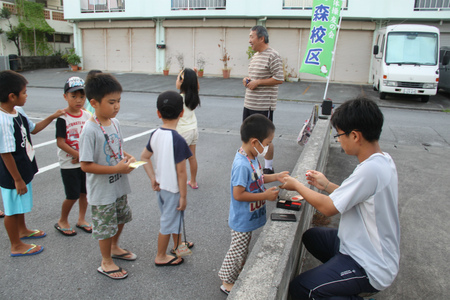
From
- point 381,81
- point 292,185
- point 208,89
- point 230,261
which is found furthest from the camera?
point 208,89

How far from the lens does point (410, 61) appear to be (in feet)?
44.1

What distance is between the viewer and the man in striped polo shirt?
509cm

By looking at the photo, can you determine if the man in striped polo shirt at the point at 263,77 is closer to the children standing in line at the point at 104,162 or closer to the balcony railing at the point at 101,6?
the children standing in line at the point at 104,162

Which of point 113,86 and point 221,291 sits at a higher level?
point 113,86

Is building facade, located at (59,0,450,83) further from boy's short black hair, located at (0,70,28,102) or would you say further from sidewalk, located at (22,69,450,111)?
boy's short black hair, located at (0,70,28,102)

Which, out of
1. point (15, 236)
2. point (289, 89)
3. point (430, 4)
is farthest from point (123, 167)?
point (430, 4)

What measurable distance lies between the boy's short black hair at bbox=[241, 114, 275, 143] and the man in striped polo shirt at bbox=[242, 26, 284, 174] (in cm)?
236

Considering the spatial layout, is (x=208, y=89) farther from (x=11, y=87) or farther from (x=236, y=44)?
(x=11, y=87)

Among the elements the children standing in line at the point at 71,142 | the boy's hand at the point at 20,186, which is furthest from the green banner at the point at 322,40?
the boy's hand at the point at 20,186

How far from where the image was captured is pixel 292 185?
2475mm

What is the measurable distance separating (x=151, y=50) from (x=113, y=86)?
71.5 feet

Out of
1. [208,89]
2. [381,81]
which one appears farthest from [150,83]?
[381,81]

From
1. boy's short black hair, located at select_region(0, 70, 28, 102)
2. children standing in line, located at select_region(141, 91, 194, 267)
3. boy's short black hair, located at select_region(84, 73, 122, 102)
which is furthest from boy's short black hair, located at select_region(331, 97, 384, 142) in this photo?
boy's short black hair, located at select_region(0, 70, 28, 102)

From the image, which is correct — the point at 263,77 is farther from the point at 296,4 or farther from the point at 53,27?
the point at 53,27
